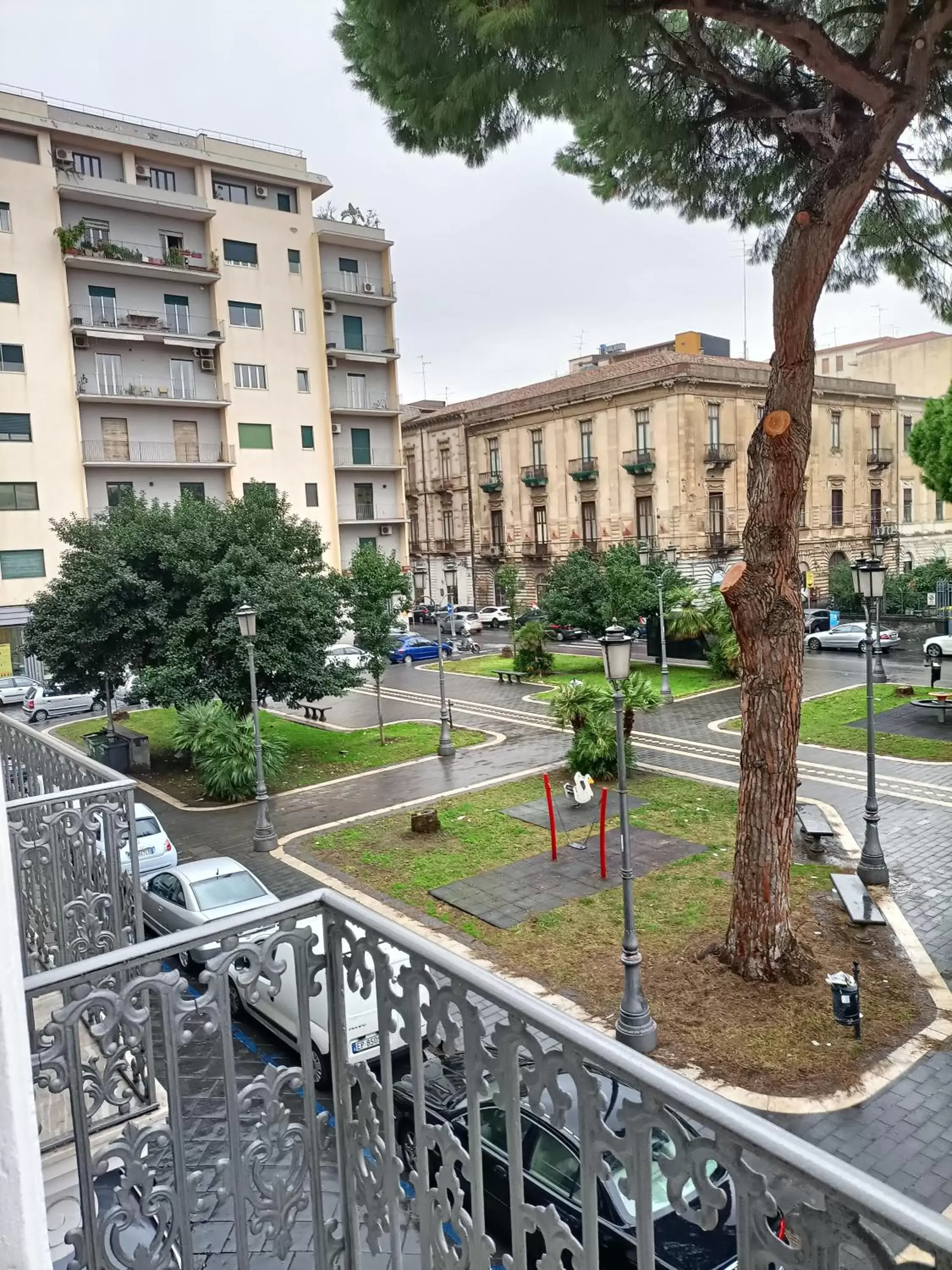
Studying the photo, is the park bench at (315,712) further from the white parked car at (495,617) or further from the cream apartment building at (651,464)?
the white parked car at (495,617)

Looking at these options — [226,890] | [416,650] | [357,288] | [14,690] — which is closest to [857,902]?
[226,890]

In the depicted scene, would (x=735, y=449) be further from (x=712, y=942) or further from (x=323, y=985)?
(x=323, y=985)

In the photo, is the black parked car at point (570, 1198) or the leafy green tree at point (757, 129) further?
the leafy green tree at point (757, 129)

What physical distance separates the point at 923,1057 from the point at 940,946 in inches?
94.9

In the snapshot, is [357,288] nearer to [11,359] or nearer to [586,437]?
[586,437]

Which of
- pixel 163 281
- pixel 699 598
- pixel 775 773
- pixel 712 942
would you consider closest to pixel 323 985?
pixel 775 773

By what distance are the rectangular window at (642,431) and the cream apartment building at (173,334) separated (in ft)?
38.2

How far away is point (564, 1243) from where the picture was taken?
2.12 meters

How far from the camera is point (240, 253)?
35906 millimetres

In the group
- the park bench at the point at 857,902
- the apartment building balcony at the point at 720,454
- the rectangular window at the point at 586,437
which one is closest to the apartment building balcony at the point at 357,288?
the rectangular window at the point at 586,437

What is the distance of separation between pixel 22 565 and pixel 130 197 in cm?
1414

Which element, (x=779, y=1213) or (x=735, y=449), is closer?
(x=779, y=1213)

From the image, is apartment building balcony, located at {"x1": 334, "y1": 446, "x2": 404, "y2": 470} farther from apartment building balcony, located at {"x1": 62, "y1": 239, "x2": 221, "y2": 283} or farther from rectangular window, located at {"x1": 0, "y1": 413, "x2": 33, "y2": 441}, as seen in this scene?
rectangular window, located at {"x1": 0, "y1": 413, "x2": 33, "y2": 441}

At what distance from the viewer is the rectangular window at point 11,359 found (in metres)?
30.9
